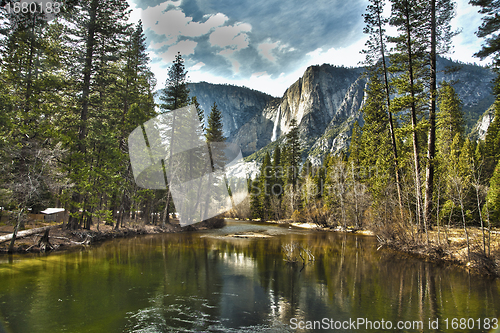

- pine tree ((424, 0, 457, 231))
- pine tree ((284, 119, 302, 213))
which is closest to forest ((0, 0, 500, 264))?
pine tree ((424, 0, 457, 231))

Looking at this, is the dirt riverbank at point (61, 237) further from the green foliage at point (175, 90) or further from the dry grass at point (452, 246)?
the dry grass at point (452, 246)

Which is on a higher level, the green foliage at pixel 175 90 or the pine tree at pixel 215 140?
the green foliage at pixel 175 90

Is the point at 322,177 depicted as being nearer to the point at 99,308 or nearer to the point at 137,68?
Answer: the point at 137,68

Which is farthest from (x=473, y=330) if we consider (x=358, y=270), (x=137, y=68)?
(x=137, y=68)

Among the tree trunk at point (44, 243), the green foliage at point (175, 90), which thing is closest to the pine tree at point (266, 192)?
the green foliage at point (175, 90)

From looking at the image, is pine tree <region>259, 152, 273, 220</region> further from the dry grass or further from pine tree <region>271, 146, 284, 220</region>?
the dry grass

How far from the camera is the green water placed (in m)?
5.67

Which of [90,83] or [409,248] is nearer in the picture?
[409,248]

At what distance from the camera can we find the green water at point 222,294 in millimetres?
5672

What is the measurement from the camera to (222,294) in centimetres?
766

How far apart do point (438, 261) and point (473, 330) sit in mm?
8052

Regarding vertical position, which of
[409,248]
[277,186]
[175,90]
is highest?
[175,90]

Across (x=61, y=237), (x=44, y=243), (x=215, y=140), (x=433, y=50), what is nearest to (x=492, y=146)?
(x=433, y=50)

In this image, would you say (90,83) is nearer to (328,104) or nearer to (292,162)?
(292,162)
